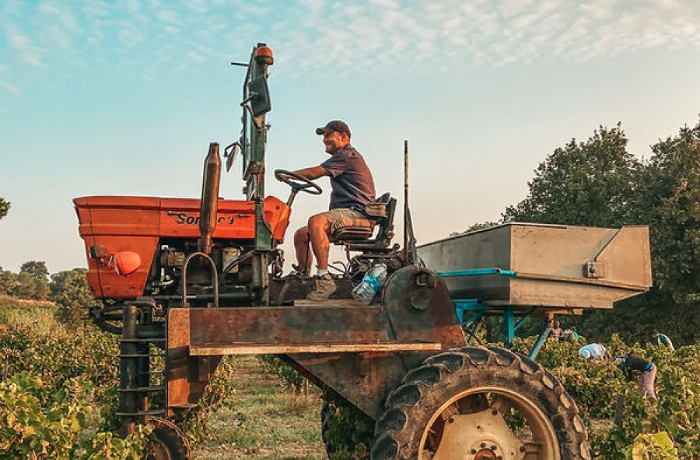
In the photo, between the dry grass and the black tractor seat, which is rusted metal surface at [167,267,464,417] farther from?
the dry grass

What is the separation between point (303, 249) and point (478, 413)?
1916 mm

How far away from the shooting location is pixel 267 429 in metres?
10.8

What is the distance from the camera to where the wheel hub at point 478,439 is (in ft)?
17.1

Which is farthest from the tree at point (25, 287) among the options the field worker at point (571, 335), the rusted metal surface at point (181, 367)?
the rusted metal surface at point (181, 367)

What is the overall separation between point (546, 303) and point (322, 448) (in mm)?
4646

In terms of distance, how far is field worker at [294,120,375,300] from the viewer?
5582mm

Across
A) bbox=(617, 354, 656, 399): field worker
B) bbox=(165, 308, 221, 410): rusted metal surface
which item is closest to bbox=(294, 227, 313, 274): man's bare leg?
bbox=(165, 308, 221, 410): rusted metal surface

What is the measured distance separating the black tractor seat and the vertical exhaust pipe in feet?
3.29

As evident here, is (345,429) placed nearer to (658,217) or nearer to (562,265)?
(562,265)

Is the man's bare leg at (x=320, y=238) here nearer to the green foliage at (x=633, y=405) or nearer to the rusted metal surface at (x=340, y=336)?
the rusted metal surface at (x=340, y=336)

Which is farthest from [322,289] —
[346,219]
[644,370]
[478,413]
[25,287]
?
[25,287]

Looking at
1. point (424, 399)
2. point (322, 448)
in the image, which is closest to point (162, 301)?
point (424, 399)

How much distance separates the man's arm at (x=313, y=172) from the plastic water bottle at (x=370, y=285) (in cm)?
90

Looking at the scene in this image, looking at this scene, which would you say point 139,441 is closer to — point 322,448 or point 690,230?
point 322,448
